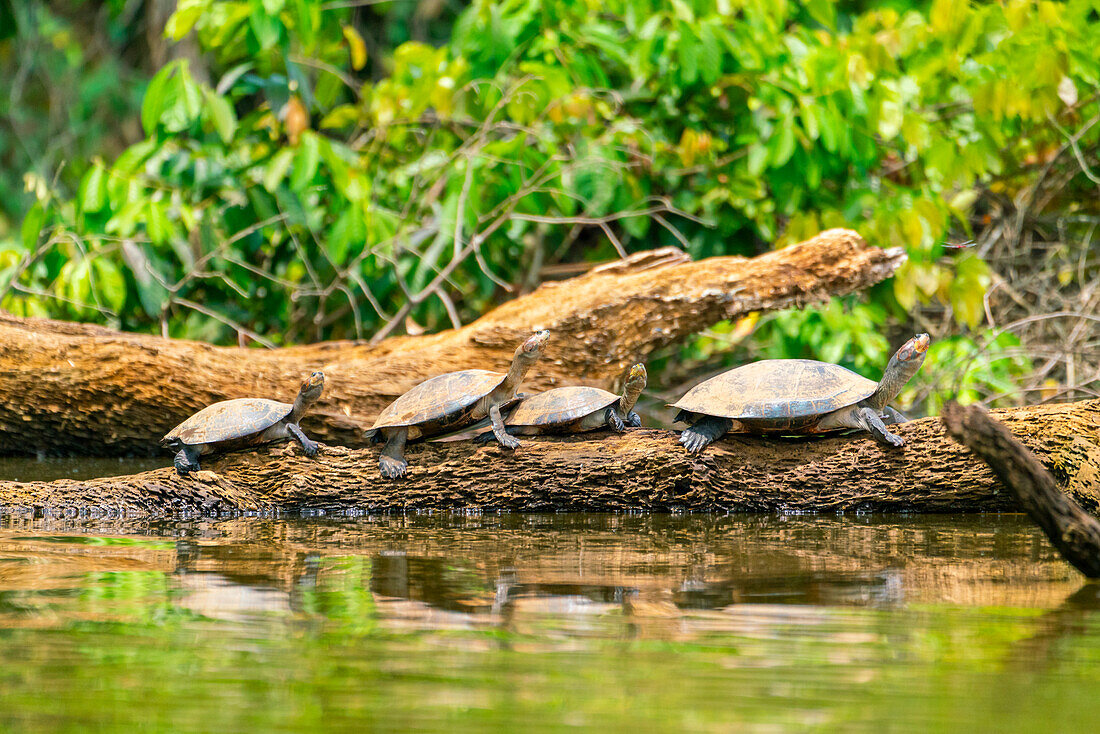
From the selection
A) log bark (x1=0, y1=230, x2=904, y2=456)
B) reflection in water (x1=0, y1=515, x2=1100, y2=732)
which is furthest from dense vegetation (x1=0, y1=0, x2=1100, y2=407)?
reflection in water (x1=0, y1=515, x2=1100, y2=732)

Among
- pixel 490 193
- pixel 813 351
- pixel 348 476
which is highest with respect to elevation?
pixel 490 193

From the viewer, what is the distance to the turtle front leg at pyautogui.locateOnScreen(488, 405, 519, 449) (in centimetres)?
414

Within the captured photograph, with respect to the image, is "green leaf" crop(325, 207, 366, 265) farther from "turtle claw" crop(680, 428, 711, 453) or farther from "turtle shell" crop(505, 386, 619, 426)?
"turtle claw" crop(680, 428, 711, 453)

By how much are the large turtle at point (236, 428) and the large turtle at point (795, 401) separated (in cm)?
178

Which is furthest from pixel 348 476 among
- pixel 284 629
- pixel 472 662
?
pixel 472 662

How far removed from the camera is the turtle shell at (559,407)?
4133 mm

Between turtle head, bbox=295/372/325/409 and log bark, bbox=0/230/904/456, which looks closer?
turtle head, bbox=295/372/325/409

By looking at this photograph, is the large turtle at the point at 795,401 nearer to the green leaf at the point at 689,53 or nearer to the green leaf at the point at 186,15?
the green leaf at the point at 689,53

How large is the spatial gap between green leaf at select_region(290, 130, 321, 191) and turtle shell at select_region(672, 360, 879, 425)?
11.0 ft

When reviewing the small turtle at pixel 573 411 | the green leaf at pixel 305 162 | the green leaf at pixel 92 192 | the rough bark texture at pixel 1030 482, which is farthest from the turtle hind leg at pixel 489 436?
the green leaf at pixel 92 192

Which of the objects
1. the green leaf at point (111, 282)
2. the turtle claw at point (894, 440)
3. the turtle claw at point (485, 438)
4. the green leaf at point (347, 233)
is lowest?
the turtle claw at point (894, 440)

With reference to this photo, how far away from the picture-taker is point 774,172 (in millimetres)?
6762

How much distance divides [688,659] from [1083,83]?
6.83 metres

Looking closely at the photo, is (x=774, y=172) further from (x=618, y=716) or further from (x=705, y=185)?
(x=618, y=716)
